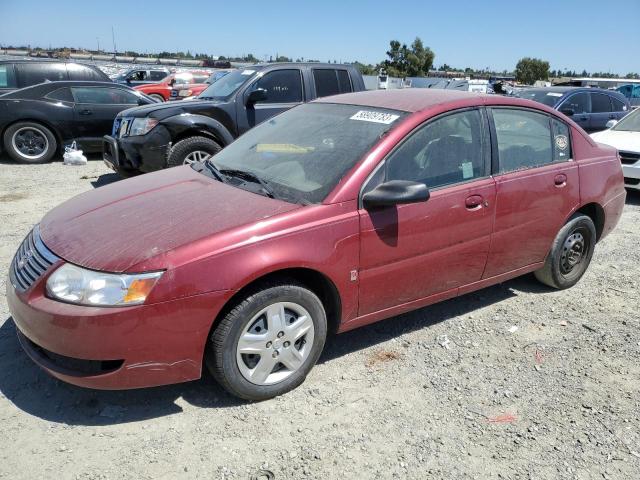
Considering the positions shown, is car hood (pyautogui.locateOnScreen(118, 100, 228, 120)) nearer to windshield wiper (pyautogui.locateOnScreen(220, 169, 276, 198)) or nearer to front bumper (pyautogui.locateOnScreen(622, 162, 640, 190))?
windshield wiper (pyautogui.locateOnScreen(220, 169, 276, 198))

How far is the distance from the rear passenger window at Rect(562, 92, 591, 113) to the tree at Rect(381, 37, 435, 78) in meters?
58.5

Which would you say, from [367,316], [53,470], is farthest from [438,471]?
[53,470]

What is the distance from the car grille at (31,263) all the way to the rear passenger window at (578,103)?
1039cm

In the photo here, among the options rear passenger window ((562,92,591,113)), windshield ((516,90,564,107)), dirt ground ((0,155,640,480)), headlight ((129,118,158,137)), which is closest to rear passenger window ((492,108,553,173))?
dirt ground ((0,155,640,480))

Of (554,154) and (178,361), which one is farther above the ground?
(554,154)

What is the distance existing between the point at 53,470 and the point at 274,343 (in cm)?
116

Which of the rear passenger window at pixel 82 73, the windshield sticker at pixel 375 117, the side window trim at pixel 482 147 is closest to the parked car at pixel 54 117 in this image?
the rear passenger window at pixel 82 73

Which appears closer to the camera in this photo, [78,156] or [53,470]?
[53,470]

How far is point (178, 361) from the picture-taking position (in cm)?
258

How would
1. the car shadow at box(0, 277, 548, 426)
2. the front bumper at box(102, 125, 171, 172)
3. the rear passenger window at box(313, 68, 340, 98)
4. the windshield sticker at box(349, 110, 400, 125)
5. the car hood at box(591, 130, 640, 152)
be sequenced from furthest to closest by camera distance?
1. the rear passenger window at box(313, 68, 340, 98)
2. the car hood at box(591, 130, 640, 152)
3. the front bumper at box(102, 125, 171, 172)
4. the windshield sticker at box(349, 110, 400, 125)
5. the car shadow at box(0, 277, 548, 426)

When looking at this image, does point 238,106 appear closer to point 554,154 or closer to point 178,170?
point 178,170

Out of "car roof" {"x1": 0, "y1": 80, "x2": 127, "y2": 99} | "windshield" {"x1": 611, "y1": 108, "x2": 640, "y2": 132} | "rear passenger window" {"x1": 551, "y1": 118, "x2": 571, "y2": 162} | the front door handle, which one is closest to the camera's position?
Answer: the front door handle

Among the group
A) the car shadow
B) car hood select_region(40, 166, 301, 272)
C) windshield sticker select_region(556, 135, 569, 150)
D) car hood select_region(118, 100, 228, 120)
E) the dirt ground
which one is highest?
car hood select_region(118, 100, 228, 120)

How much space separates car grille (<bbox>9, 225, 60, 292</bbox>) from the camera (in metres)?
2.67
